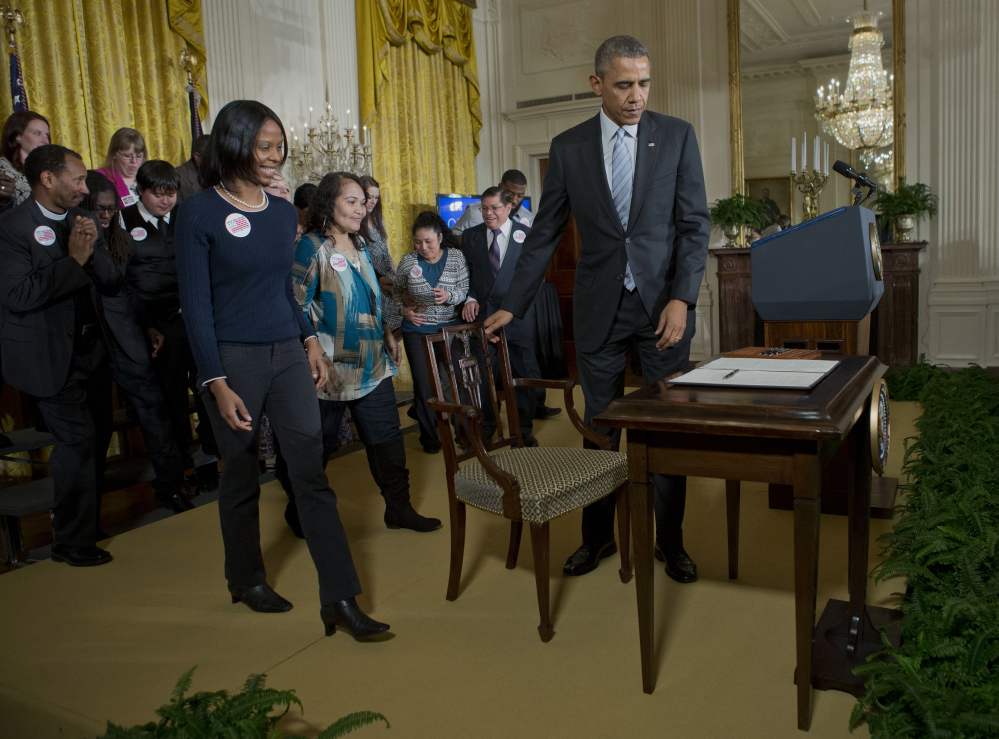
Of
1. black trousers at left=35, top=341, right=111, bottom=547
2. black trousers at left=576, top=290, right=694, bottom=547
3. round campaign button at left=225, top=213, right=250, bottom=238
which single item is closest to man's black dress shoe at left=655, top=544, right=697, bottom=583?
black trousers at left=576, top=290, right=694, bottom=547

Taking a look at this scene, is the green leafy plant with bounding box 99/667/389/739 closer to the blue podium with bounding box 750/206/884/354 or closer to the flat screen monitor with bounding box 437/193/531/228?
the blue podium with bounding box 750/206/884/354

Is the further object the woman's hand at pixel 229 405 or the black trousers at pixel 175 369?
the black trousers at pixel 175 369

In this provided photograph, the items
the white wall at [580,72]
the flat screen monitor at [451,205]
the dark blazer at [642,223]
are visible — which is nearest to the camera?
the dark blazer at [642,223]

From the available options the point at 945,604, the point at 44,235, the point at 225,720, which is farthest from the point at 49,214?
the point at 945,604

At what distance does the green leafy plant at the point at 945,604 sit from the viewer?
148 cm

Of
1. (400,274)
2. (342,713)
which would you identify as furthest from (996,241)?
(342,713)

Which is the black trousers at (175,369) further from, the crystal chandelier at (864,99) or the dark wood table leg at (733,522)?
the crystal chandelier at (864,99)

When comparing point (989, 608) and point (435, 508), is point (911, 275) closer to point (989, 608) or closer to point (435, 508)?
point (435, 508)

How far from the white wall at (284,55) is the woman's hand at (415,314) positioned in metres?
2.23

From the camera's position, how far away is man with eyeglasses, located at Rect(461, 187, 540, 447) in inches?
179

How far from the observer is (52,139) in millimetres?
4230

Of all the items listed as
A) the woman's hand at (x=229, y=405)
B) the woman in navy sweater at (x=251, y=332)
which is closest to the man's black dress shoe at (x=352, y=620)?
the woman in navy sweater at (x=251, y=332)

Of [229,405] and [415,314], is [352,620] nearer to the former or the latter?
[229,405]

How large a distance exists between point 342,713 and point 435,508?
5.49 feet
